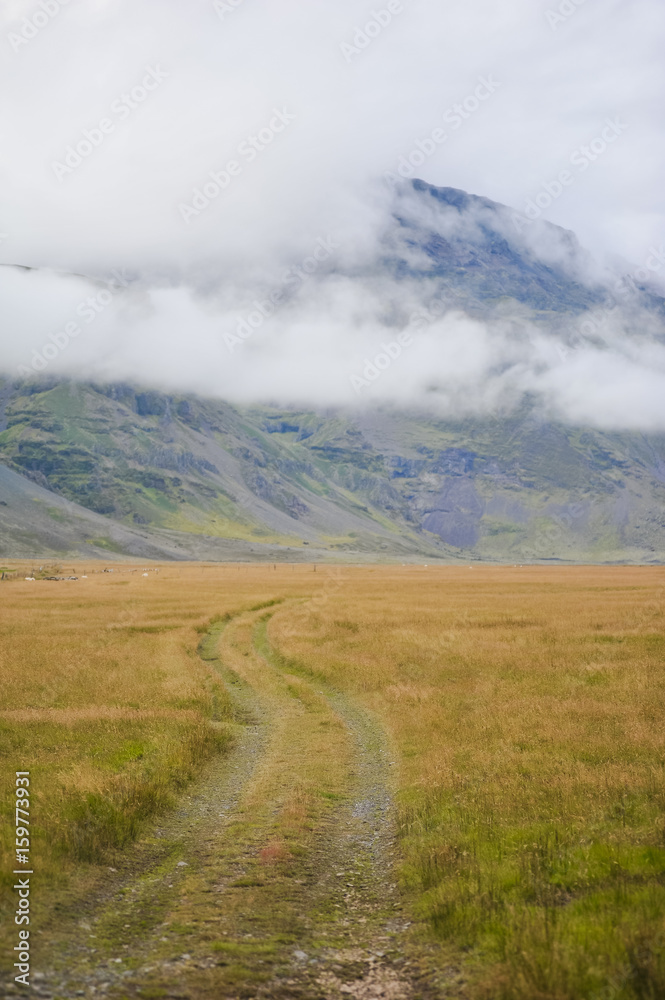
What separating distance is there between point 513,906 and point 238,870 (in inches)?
182

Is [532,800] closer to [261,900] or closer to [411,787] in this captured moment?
[411,787]

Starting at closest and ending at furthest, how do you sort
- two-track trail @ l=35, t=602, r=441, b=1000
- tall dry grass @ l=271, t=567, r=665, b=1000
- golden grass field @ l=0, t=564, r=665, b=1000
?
1. tall dry grass @ l=271, t=567, r=665, b=1000
2. two-track trail @ l=35, t=602, r=441, b=1000
3. golden grass field @ l=0, t=564, r=665, b=1000

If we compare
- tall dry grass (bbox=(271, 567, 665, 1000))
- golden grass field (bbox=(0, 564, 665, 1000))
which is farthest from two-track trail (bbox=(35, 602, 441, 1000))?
tall dry grass (bbox=(271, 567, 665, 1000))

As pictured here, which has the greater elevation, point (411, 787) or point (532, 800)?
point (532, 800)

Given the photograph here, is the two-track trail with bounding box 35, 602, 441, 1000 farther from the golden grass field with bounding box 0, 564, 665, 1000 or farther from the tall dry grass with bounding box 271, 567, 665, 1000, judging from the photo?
the tall dry grass with bounding box 271, 567, 665, 1000

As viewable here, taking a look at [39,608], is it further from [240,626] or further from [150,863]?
[150,863]

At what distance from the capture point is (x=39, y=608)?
56875mm

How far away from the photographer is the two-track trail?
790cm

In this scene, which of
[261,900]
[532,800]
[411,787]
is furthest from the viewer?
[411,787]

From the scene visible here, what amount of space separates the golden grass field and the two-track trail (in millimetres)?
66

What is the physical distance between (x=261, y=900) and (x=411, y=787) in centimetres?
593

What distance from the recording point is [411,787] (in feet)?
49.5

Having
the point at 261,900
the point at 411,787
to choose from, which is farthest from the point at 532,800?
the point at 261,900

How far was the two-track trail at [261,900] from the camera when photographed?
25.9ft
